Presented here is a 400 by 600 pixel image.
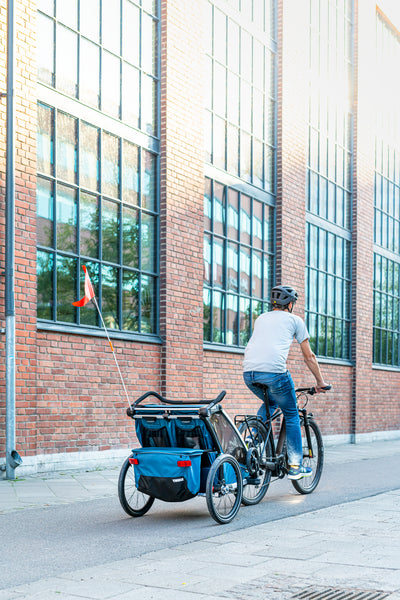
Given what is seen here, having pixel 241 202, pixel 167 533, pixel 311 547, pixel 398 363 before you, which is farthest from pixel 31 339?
pixel 398 363

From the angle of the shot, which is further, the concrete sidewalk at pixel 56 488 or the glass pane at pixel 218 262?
the glass pane at pixel 218 262

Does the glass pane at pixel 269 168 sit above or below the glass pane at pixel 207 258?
above

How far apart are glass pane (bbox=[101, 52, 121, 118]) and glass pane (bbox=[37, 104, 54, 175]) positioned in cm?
125

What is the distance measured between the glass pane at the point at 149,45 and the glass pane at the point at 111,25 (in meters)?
0.65

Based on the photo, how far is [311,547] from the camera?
5523mm

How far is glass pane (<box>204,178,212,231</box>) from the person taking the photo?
1430 centimetres

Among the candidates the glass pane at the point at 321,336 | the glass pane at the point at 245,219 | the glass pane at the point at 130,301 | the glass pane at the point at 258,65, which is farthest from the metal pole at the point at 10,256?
the glass pane at the point at 321,336

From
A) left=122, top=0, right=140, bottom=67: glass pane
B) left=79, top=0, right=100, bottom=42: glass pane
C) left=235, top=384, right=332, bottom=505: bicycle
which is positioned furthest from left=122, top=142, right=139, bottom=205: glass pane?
left=235, top=384, right=332, bottom=505: bicycle

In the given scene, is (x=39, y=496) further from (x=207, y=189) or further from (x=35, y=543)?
(x=207, y=189)

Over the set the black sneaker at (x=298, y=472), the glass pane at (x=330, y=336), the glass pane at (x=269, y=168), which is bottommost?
the black sneaker at (x=298, y=472)

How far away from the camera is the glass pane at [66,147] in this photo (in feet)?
36.2

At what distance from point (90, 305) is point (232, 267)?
4.27 meters

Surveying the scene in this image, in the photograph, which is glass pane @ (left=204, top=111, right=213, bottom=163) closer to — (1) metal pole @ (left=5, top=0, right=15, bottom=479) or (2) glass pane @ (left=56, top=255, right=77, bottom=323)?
(2) glass pane @ (left=56, top=255, right=77, bottom=323)

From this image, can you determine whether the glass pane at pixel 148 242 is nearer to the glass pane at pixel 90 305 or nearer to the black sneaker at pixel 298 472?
the glass pane at pixel 90 305
